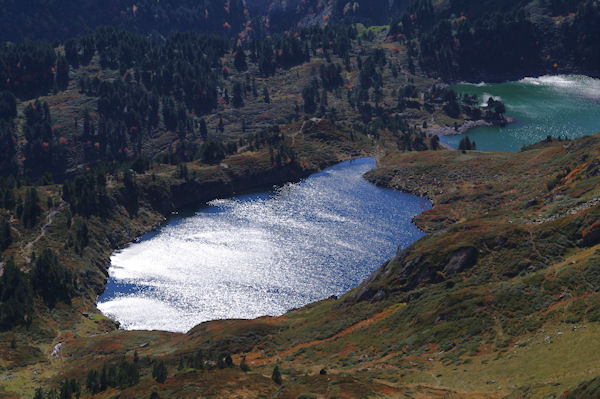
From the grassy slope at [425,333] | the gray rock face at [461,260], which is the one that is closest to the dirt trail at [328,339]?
the grassy slope at [425,333]

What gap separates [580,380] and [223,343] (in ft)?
255

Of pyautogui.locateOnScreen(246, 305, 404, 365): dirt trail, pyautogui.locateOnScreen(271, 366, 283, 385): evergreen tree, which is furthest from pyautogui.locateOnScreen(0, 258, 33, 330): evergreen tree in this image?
pyautogui.locateOnScreen(271, 366, 283, 385): evergreen tree

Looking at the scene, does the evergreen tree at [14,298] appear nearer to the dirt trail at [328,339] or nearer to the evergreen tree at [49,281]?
the evergreen tree at [49,281]

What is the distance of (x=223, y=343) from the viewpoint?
437 ft

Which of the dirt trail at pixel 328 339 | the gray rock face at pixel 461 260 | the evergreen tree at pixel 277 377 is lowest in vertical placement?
the dirt trail at pixel 328 339

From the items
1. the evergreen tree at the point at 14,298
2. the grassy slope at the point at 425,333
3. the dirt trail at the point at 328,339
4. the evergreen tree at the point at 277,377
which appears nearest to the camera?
the grassy slope at the point at 425,333

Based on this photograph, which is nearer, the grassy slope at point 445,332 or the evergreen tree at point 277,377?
the grassy slope at point 445,332

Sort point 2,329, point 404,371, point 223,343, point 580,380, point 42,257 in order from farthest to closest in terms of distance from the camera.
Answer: point 42,257, point 2,329, point 223,343, point 404,371, point 580,380

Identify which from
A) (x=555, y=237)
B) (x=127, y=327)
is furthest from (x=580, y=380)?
(x=127, y=327)

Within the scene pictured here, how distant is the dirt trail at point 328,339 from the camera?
124931 mm

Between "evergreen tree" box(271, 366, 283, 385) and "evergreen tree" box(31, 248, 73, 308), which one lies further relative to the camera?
"evergreen tree" box(31, 248, 73, 308)

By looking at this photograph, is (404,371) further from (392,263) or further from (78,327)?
(78,327)

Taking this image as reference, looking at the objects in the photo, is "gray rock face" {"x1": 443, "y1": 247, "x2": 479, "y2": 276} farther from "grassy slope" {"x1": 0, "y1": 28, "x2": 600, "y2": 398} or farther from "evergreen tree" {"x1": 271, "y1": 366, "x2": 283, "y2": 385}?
"evergreen tree" {"x1": 271, "y1": 366, "x2": 283, "y2": 385}

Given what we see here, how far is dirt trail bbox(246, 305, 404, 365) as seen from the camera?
410ft
